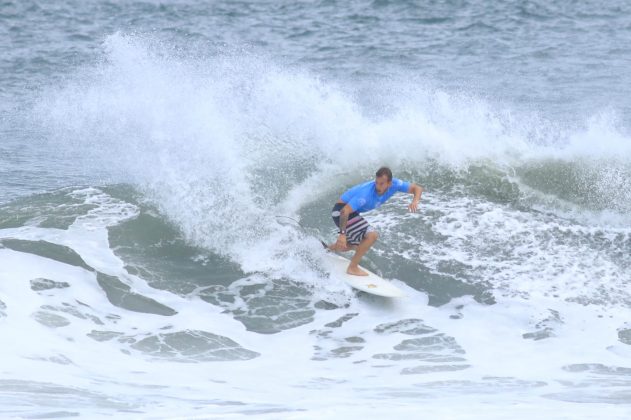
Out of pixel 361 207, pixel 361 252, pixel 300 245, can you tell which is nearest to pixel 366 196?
pixel 361 207

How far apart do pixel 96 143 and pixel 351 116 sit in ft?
13.7

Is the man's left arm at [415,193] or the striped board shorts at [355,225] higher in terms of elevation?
the man's left arm at [415,193]

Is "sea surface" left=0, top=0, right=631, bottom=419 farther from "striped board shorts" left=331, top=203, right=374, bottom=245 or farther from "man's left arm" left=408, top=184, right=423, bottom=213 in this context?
"man's left arm" left=408, top=184, right=423, bottom=213

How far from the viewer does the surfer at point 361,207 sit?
965 cm

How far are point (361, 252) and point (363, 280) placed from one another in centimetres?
31

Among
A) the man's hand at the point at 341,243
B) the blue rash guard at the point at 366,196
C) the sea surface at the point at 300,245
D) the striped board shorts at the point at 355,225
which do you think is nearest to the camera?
the sea surface at the point at 300,245

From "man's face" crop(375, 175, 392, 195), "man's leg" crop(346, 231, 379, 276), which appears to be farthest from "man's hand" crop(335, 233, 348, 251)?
"man's face" crop(375, 175, 392, 195)

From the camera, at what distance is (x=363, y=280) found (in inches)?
391

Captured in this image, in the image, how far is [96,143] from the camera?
14.7 metres

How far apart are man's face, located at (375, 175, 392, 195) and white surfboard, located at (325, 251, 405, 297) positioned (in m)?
1.02

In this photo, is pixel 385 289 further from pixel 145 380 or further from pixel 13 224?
pixel 13 224

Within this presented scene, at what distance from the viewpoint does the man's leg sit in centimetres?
978

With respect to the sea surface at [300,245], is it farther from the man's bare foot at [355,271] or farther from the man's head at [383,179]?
the man's head at [383,179]

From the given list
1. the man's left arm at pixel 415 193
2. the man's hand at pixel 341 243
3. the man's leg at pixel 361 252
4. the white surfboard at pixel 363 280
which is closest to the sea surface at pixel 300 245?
the white surfboard at pixel 363 280
